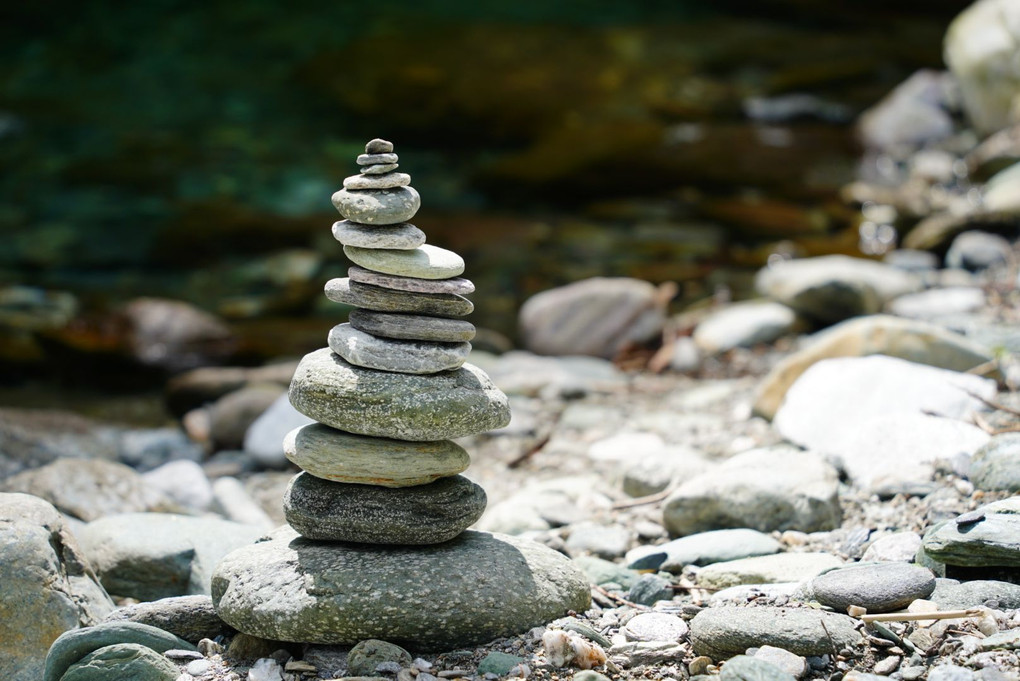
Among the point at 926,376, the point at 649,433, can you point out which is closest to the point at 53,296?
the point at 649,433

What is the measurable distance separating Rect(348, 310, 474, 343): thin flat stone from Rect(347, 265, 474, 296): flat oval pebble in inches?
4.0

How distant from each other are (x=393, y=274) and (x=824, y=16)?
20.3 metres

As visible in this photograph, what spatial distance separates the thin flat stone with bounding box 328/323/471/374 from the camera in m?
A: 3.72

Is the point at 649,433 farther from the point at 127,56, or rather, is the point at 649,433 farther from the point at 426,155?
the point at 127,56

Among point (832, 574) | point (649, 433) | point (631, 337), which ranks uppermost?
point (631, 337)

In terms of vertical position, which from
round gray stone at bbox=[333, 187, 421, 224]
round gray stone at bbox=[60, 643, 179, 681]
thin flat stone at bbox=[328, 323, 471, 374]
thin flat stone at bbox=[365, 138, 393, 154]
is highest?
thin flat stone at bbox=[365, 138, 393, 154]

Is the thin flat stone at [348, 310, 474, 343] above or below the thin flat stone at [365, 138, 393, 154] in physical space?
below

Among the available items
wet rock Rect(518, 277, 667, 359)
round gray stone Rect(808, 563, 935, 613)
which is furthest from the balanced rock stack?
wet rock Rect(518, 277, 667, 359)

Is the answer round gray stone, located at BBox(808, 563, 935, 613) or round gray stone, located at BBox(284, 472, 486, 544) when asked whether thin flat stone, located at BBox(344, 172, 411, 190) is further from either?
round gray stone, located at BBox(808, 563, 935, 613)

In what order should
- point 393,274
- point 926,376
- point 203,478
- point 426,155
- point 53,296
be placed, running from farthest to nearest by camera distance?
point 426,155, point 53,296, point 203,478, point 926,376, point 393,274

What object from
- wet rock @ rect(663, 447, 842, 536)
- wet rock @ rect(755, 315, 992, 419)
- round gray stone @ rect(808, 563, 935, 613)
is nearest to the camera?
round gray stone @ rect(808, 563, 935, 613)

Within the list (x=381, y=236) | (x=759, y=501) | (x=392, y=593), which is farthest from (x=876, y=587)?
(x=381, y=236)

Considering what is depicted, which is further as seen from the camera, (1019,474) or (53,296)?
(53,296)

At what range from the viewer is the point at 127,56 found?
19.7 meters
